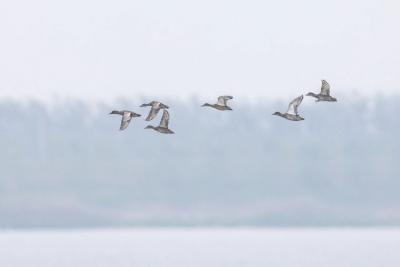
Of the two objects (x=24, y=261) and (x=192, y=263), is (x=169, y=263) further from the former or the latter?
(x=24, y=261)

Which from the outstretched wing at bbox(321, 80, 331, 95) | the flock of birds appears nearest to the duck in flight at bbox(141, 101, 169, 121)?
the flock of birds

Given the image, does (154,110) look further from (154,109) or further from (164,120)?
(164,120)

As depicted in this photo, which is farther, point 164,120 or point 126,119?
point 164,120

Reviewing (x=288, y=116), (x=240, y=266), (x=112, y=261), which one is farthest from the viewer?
(x=112, y=261)

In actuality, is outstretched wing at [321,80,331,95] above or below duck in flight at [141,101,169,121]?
above

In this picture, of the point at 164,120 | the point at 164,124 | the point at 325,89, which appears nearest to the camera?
the point at 325,89

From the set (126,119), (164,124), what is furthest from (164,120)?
(126,119)

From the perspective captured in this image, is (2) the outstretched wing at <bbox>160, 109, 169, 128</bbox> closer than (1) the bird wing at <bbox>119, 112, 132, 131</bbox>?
No

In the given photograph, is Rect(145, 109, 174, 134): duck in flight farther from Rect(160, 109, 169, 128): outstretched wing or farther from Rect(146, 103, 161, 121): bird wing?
Rect(146, 103, 161, 121): bird wing

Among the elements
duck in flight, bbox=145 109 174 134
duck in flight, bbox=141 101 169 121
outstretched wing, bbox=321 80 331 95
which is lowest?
duck in flight, bbox=145 109 174 134

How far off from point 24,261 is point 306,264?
4240 centimetres

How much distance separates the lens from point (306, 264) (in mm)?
187875

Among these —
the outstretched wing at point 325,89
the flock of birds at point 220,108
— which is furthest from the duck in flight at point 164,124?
the outstretched wing at point 325,89

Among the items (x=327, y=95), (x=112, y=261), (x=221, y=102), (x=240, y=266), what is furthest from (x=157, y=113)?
(x=112, y=261)
